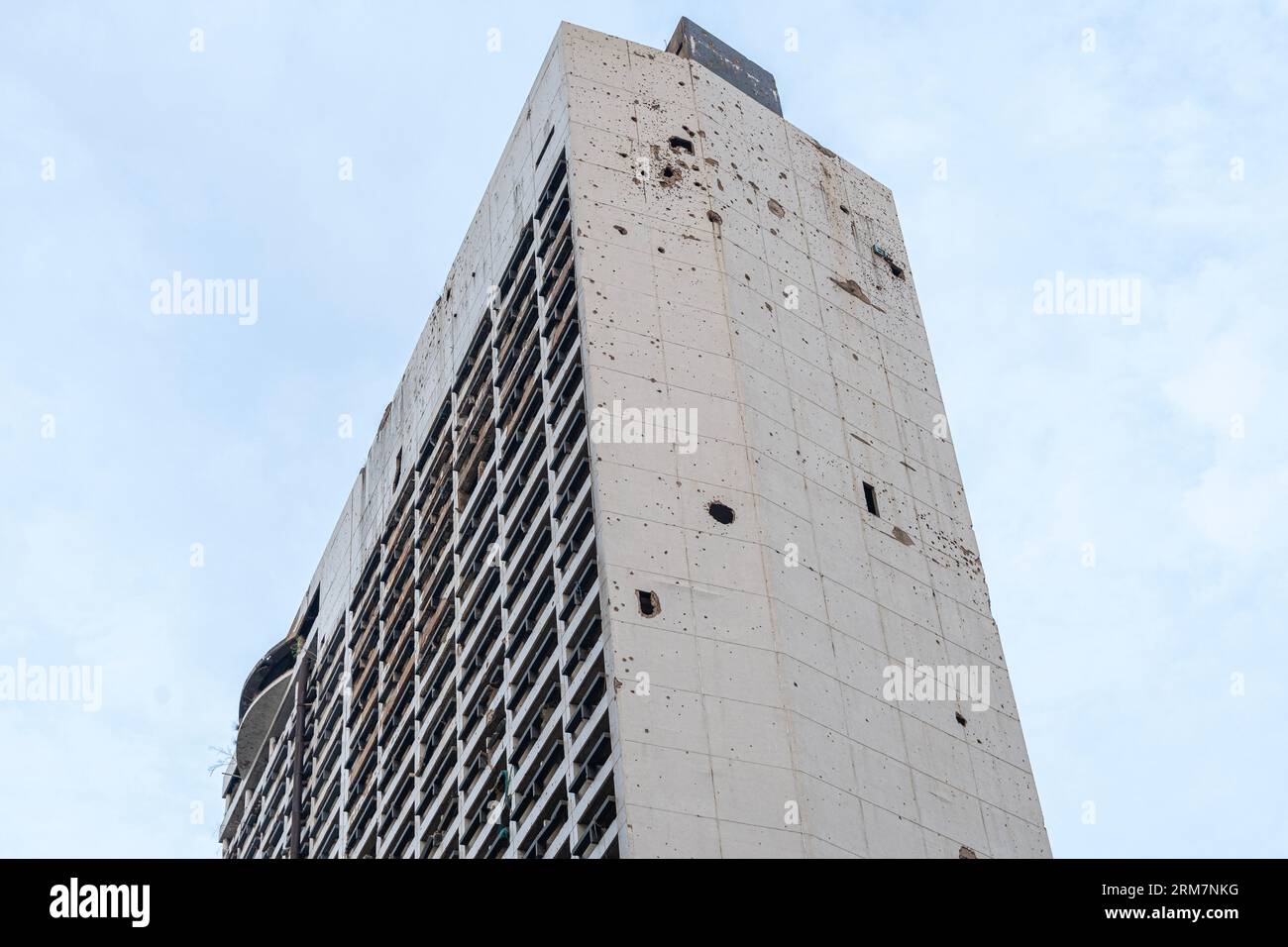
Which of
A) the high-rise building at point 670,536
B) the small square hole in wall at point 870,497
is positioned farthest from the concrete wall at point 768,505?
the small square hole in wall at point 870,497

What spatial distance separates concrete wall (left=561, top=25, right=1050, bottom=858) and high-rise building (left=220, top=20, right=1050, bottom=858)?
95 mm

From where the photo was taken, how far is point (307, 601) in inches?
2963

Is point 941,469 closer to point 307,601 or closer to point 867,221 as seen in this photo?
point 867,221

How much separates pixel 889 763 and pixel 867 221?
22953mm

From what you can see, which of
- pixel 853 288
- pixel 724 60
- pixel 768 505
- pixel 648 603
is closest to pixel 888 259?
pixel 853 288

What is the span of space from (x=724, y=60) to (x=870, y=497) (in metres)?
18.7

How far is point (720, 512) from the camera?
43.6 metres

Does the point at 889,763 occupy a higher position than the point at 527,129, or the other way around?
the point at 527,129

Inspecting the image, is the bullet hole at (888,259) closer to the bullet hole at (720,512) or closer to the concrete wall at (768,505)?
the concrete wall at (768,505)

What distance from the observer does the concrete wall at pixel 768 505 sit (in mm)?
38906

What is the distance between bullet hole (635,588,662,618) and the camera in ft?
133

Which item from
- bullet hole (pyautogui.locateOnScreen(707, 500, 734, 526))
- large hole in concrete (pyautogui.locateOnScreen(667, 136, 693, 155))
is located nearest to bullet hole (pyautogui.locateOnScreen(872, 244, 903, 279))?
large hole in concrete (pyautogui.locateOnScreen(667, 136, 693, 155))

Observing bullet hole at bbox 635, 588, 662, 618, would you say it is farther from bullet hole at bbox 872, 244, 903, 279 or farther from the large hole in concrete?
bullet hole at bbox 872, 244, 903, 279
